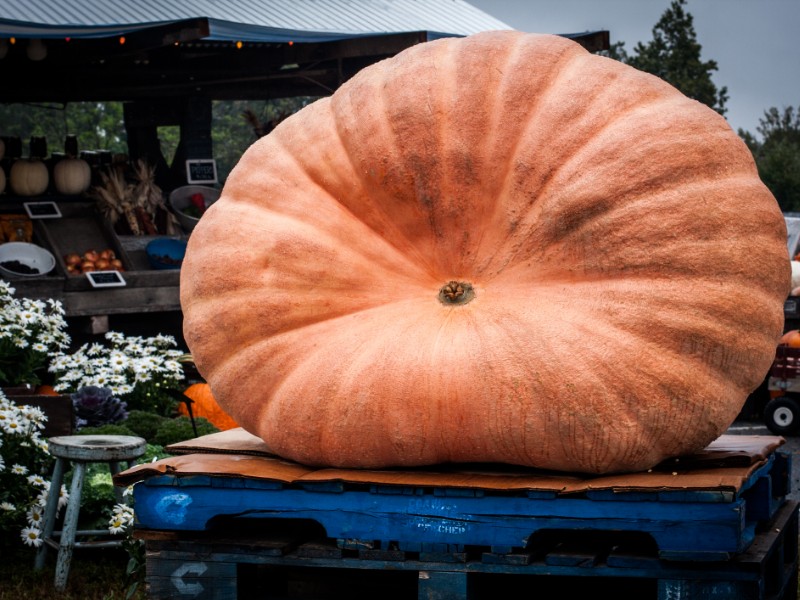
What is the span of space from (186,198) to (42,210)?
1746 millimetres

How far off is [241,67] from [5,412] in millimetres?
7614

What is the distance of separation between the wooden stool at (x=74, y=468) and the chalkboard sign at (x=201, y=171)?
709cm

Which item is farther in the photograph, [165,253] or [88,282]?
[165,253]

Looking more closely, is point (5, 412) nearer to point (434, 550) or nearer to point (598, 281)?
point (434, 550)

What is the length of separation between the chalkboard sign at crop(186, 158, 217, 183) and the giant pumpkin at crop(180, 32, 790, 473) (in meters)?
8.33

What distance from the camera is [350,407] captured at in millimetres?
3412

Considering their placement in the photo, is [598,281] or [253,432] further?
[253,432]

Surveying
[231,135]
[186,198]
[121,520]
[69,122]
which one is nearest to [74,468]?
[121,520]

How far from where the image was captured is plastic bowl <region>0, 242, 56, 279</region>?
9.06 meters

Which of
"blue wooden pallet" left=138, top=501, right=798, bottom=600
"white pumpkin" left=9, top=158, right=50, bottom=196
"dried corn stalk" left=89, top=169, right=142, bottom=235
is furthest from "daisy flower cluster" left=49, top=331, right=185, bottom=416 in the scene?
"blue wooden pallet" left=138, top=501, right=798, bottom=600

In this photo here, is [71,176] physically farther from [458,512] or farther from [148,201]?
[458,512]

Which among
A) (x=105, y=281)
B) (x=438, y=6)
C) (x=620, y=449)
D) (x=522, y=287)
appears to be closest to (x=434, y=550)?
(x=620, y=449)

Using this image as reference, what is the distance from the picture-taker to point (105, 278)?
904cm

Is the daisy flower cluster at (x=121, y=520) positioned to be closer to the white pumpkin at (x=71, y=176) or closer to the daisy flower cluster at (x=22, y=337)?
the daisy flower cluster at (x=22, y=337)
